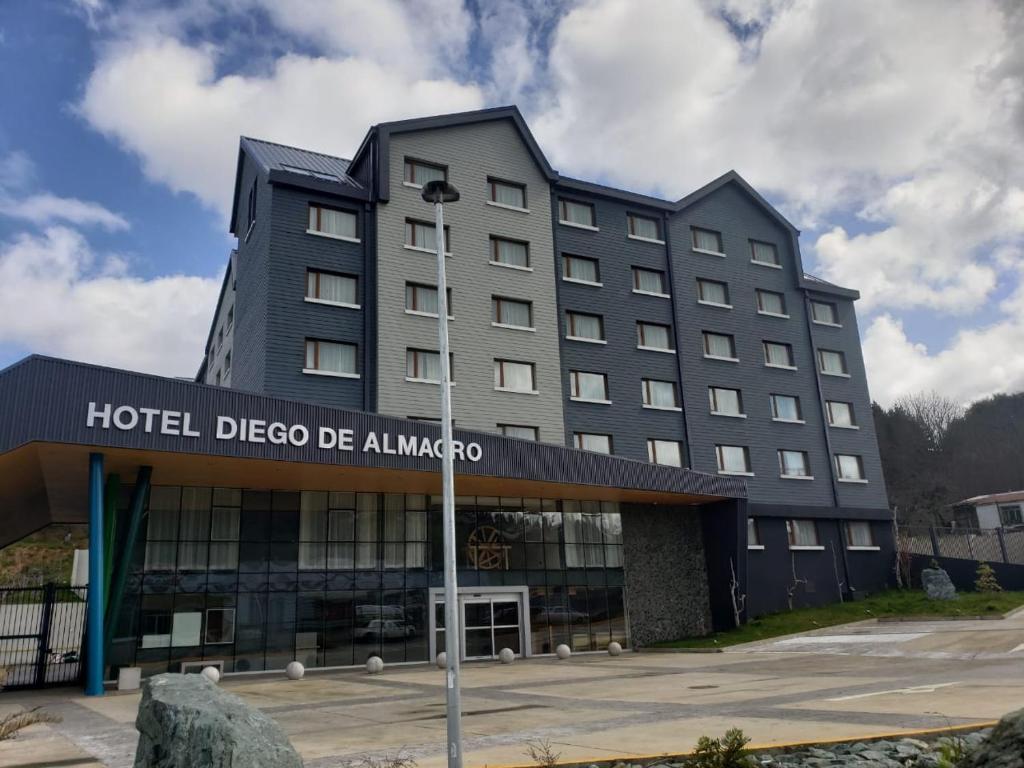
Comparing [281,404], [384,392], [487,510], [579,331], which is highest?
[579,331]

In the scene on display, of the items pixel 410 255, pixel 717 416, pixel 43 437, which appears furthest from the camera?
pixel 717 416

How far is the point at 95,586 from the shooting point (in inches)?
872

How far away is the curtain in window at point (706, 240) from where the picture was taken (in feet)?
146

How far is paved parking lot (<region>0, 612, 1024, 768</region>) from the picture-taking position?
38.0 feet

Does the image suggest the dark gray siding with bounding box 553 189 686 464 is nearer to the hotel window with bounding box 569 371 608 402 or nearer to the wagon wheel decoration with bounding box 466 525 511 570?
the hotel window with bounding box 569 371 608 402

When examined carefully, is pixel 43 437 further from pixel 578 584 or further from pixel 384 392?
pixel 578 584

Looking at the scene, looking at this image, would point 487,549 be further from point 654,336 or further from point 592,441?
point 654,336

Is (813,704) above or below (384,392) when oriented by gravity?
below

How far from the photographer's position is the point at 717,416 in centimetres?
4103

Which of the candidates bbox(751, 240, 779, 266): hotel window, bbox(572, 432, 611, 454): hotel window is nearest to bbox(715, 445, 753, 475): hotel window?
bbox(572, 432, 611, 454): hotel window

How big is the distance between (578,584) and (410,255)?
52.8ft

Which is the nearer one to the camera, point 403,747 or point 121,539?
point 403,747

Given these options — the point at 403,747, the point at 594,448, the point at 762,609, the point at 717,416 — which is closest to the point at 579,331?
the point at 594,448

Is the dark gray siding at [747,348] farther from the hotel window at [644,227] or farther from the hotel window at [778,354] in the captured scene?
the hotel window at [644,227]
